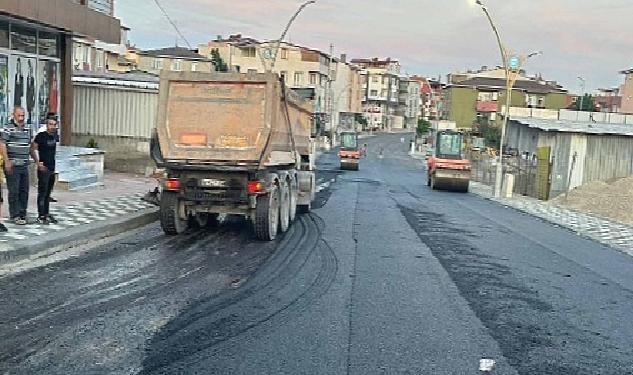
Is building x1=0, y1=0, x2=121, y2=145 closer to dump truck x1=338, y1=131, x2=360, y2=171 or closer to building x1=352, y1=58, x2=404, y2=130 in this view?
dump truck x1=338, y1=131, x2=360, y2=171

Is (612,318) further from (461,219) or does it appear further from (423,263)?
(461,219)

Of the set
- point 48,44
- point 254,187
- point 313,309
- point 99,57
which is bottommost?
point 313,309

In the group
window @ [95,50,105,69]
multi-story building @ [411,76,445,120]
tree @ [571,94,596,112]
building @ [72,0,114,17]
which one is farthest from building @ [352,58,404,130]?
building @ [72,0,114,17]

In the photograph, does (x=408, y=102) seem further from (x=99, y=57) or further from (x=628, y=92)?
(x=99, y=57)

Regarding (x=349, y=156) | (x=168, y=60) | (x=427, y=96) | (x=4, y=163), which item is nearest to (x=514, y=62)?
(x=349, y=156)

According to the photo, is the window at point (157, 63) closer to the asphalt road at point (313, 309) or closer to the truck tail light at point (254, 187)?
the asphalt road at point (313, 309)

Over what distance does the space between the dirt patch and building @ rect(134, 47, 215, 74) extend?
64.4 m

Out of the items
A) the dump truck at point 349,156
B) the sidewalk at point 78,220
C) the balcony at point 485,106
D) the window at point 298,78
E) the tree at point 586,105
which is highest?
the window at point 298,78

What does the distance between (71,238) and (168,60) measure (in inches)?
3428

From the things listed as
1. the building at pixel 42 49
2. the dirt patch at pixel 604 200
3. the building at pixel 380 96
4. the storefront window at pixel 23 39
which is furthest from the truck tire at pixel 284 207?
the building at pixel 380 96

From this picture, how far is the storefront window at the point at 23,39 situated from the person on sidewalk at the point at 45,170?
8.61 m

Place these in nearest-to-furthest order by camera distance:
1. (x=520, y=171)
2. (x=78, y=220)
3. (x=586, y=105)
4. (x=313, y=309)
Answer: (x=313, y=309) → (x=78, y=220) → (x=520, y=171) → (x=586, y=105)

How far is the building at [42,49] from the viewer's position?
65.4 feet

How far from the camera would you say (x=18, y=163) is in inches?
497
